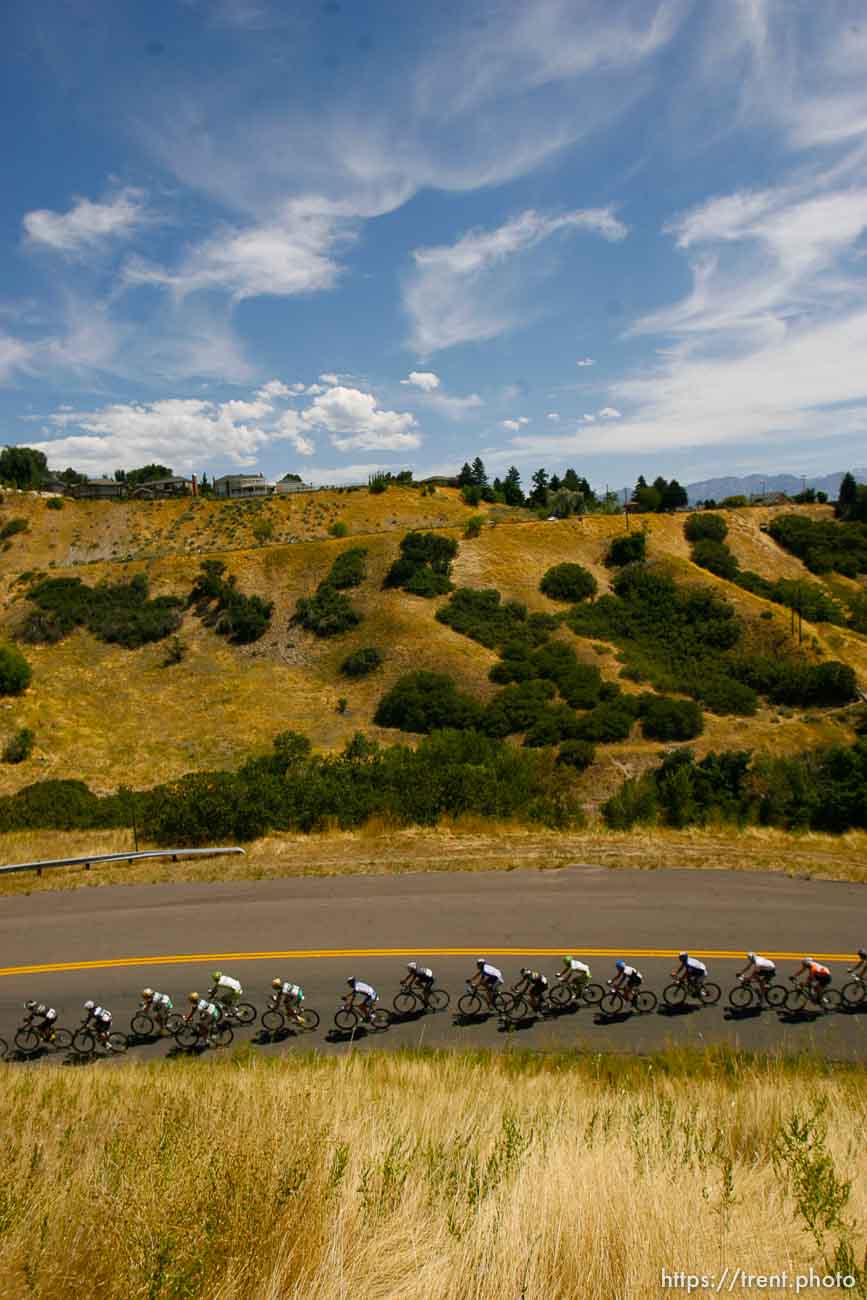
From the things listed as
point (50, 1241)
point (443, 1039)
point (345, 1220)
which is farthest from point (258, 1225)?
point (443, 1039)

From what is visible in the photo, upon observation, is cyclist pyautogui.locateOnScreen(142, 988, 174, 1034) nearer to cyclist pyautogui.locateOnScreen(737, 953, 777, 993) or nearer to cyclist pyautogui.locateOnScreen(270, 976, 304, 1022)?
cyclist pyautogui.locateOnScreen(270, 976, 304, 1022)

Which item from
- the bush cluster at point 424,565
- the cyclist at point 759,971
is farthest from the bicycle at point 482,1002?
the bush cluster at point 424,565

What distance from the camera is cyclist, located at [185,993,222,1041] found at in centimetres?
1079

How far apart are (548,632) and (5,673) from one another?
32597 mm

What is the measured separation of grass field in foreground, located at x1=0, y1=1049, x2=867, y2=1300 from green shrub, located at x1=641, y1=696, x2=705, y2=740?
102 feet

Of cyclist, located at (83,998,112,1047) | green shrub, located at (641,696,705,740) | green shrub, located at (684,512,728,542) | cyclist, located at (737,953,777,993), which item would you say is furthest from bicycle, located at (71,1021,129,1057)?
green shrub, located at (684,512,728,542)

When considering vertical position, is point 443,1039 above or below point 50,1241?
below

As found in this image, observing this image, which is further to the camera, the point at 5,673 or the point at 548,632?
the point at 548,632

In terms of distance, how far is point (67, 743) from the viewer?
38.0 m

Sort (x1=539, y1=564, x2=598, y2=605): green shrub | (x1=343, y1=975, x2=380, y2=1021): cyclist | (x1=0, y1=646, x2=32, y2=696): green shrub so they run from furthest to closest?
(x1=539, y1=564, x2=598, y2=605): green shrub < (x1=0, y1=646, x2=32, y2=696): green shrub < (x1=343, y1=975, x2=380, y2=1021): cyclist

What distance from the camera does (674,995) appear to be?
1176cm

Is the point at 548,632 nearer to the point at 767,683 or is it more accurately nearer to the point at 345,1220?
the point at 767,683

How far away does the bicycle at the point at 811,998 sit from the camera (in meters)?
11.3

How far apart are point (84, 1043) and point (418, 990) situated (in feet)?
16.3
